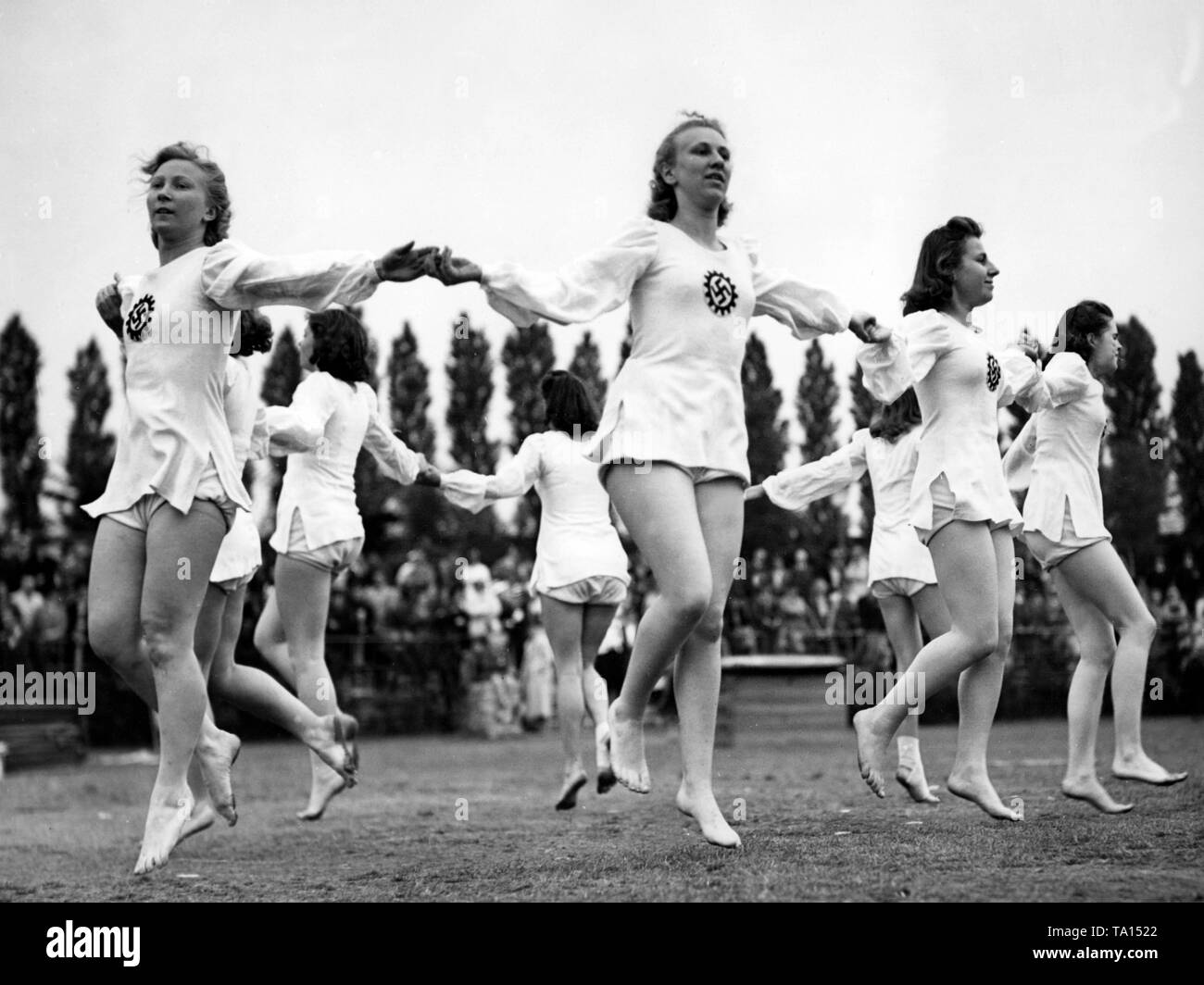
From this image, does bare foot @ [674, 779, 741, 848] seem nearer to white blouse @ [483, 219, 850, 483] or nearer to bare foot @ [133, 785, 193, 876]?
white blouse @ [483, 219, 850, 483]

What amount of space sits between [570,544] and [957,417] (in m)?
2.48

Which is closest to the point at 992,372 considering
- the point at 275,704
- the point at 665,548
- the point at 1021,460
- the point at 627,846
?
the point at 1021,460

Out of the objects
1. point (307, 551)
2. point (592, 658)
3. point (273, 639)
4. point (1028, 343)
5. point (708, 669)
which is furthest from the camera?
point (592, 658)

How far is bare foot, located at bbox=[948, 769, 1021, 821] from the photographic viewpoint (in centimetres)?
637

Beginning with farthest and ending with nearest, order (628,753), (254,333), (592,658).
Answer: (592,658) < (254,333) < (628,753)

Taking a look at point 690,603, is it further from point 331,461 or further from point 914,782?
point 331,461

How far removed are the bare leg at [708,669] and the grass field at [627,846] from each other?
19cm

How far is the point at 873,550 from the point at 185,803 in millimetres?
3912

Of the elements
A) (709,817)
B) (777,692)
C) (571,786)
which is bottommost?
(777,692)

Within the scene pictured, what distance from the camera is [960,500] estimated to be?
6172mm

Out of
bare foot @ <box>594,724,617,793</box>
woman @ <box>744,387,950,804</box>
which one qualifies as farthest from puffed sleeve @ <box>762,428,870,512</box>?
bare foot @ <box>594,724,617,793</box>

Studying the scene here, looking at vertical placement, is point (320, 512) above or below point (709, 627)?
above
